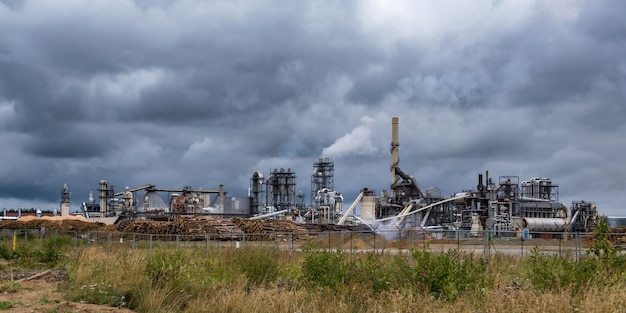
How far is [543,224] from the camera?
80.4 m

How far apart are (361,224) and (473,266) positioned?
7085 cm

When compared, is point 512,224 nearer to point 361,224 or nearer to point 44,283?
point 361,224

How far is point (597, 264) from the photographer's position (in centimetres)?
1557

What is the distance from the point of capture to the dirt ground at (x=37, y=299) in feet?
47.2

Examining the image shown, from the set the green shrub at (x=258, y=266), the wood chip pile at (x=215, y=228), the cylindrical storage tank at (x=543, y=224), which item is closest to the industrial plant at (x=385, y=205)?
the cylindrical storage tank at (x=543, y=224)

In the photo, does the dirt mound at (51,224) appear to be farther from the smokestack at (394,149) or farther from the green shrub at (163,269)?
the green shrub at (163,269)

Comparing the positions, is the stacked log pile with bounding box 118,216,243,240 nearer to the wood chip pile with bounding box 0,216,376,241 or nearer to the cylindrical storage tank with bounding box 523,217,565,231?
the wood chip pile with bounding box 0,216,376,241

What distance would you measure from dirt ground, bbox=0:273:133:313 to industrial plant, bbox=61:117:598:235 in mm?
61869

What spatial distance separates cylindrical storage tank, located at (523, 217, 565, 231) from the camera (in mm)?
79125

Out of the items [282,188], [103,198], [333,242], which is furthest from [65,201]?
[333,242]

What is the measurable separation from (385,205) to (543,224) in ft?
77.0

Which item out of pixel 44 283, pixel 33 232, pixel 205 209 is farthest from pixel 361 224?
pixel 44 283

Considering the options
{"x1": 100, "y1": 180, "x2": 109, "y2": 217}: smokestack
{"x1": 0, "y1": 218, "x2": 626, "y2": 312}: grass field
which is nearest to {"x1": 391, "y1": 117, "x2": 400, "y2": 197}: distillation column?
{"x1": 100, "y1": 180, "x2": 109, "y2": 217}: smokestack

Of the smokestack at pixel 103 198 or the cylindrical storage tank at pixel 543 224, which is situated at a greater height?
the smokestack at pixel 103 198
